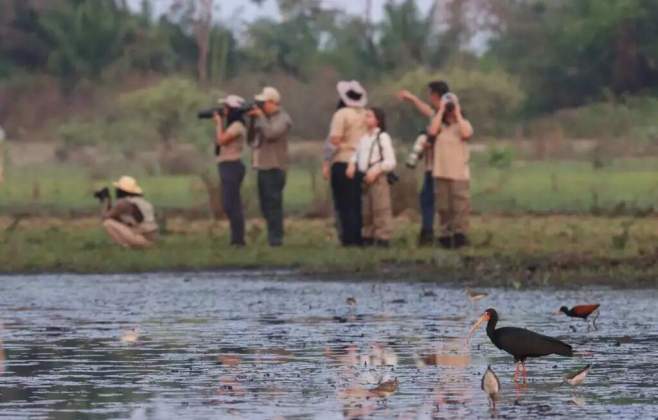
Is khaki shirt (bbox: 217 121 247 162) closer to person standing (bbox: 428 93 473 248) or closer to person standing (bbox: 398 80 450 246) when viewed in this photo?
person standing (bbox: 398 80 450 246)

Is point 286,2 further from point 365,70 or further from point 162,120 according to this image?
point 162,120

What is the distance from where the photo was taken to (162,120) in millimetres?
50250

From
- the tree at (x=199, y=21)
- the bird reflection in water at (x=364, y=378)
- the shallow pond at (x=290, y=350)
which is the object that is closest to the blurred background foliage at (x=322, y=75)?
the tree at (x=199, y=21)

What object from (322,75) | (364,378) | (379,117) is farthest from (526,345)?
(322,75)

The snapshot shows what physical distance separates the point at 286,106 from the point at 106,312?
34977 millimetres

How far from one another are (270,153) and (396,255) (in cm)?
235

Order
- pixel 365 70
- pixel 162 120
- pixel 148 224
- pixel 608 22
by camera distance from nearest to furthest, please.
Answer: pixel 148 224 < pixel 162 120 < pixel 608 22 < pixel 365 70

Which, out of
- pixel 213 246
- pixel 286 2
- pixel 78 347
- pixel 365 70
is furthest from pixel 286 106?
pixel 78 347

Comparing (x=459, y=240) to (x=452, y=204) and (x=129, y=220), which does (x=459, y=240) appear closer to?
(x=452, y=204)

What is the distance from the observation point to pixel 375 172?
22234 mm

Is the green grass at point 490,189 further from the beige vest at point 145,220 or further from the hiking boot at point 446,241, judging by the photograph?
the hiking boot at point 446,241

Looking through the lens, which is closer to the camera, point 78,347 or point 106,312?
point 78,347

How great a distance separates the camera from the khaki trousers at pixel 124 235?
73.8 feet

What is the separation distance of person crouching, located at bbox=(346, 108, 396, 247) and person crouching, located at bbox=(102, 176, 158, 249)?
204 centimetres
